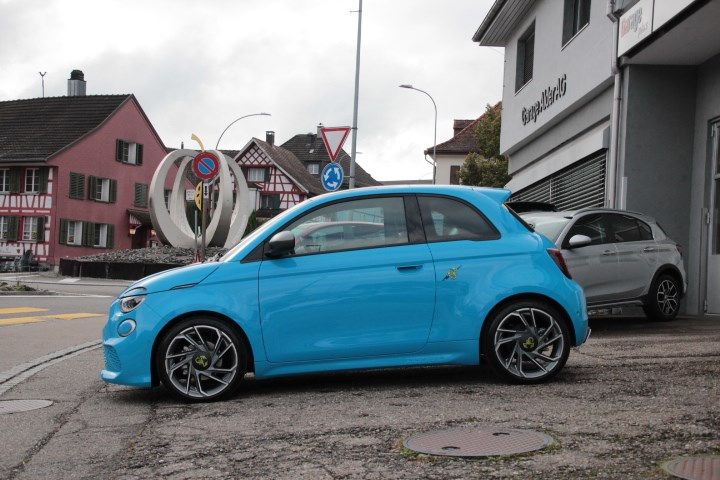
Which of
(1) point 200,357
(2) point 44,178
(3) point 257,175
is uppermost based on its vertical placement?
(3) point 257,175

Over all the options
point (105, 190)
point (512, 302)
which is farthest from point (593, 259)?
point (105, 190)

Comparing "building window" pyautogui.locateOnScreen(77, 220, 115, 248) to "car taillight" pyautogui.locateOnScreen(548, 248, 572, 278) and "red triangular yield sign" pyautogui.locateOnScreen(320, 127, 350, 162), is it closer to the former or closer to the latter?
"red triangular yield sign" pyautogui.locateOnScreen(320, 127, 350, 162)

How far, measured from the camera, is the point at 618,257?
42.1ft

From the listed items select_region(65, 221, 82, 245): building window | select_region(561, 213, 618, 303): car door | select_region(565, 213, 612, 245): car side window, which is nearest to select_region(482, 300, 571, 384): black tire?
select_region(561, 213, 618, 303): car door

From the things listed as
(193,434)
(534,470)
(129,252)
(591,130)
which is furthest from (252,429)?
(129,252)

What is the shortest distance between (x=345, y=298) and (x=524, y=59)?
20.1 m

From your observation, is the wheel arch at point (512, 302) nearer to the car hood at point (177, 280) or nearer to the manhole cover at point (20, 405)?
the car hood at point (177, 280)

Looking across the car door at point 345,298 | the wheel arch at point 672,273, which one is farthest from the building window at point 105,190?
the car door at point 345,298

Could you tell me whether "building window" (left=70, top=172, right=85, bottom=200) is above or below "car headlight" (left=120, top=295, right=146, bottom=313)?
above

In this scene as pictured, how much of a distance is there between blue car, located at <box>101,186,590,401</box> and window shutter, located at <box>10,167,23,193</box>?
4942 cm

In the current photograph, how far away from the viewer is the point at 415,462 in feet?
16.3

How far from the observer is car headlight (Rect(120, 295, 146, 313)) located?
7414mm

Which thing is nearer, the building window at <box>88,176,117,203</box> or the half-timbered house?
the building window at <box>88,176,117,203</box>

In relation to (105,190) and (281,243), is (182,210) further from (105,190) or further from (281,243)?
(281,243)
